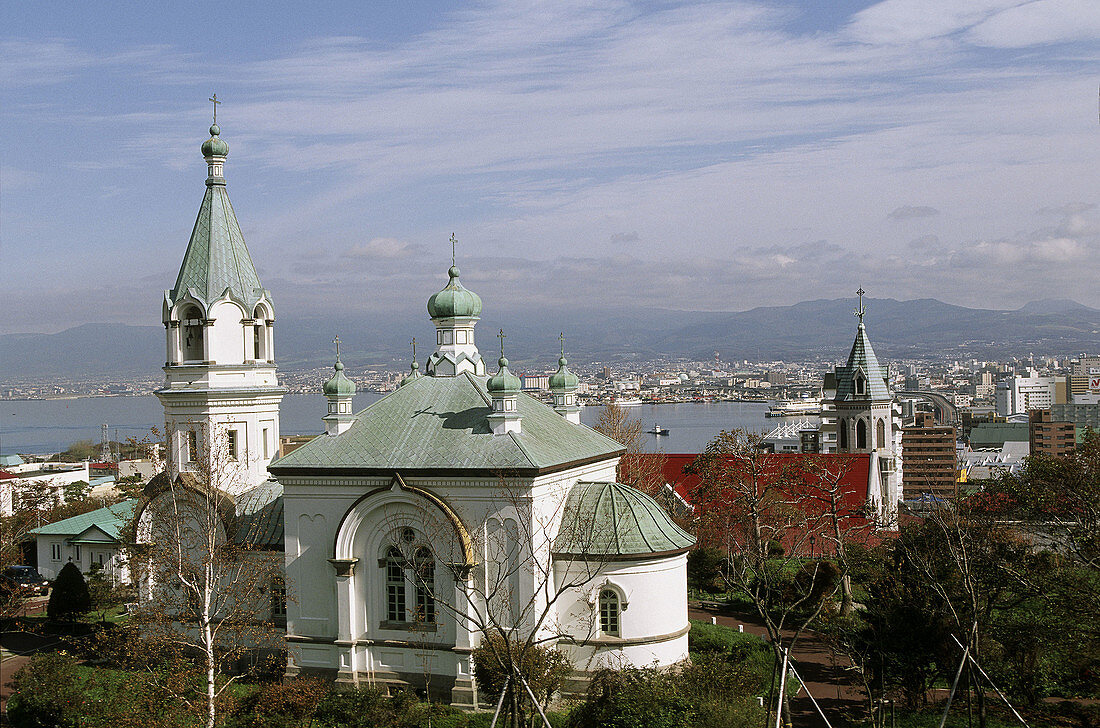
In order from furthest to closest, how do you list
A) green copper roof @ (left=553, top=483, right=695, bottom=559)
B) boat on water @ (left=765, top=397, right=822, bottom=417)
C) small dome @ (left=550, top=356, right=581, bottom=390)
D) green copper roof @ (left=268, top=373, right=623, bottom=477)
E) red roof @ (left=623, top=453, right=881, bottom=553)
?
boat on water @ (left=765, top=397, right=822, bottom=417) < red roof @ (left=623, top=453, right=881, bottom=553) < small dome @ (left=550, top=356, right=581, bottom=390) < green copper roof @ (left=553, top=483, right=695, bottom=559) < green copper roof @ (left=268, top=373, right=623, bottom=477)

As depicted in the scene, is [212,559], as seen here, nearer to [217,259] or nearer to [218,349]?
[218,349]

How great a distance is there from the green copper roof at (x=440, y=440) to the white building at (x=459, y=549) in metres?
0.04

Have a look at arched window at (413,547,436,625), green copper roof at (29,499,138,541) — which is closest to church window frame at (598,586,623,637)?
arched window at (413,547,436,625)

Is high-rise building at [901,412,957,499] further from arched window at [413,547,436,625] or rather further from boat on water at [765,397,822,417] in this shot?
boat on water at [765,397,822,417]

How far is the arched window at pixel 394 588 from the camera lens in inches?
766

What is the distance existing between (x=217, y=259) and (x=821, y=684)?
1594cm

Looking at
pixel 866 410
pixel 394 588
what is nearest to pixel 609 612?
pixel 394 588

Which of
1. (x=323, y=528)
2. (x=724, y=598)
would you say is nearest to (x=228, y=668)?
(x=323, y=528)

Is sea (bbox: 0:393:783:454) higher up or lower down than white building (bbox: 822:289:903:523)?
lower down

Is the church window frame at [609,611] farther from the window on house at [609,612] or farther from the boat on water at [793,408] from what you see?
the boat on water at [793,408]

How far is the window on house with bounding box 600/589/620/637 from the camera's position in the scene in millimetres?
19172

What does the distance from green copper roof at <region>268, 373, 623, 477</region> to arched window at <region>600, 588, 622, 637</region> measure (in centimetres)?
267

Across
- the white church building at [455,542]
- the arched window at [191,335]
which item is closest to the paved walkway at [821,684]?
the white church building at [455,542]

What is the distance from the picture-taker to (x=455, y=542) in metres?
18.6
